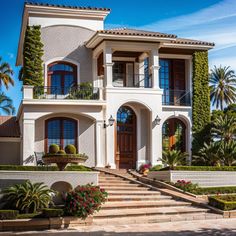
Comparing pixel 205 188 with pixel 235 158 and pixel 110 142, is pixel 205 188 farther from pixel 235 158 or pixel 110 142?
pixel 110 142

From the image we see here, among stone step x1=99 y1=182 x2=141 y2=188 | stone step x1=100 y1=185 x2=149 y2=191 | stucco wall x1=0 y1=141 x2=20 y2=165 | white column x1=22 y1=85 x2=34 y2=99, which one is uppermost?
white column x1=22 y1=85 x2=34 y2=99

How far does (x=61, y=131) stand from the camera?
2659 centimetres

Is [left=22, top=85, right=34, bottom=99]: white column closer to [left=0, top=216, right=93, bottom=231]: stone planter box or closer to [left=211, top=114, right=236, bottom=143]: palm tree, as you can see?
[left=0, top=216, right=93, bottom=231]: stone planter box

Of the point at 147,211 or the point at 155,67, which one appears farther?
the point at 155,67

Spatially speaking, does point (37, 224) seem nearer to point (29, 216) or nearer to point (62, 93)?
point (29, 216)

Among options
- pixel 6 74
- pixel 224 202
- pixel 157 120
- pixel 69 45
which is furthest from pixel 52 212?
pixel 6 74

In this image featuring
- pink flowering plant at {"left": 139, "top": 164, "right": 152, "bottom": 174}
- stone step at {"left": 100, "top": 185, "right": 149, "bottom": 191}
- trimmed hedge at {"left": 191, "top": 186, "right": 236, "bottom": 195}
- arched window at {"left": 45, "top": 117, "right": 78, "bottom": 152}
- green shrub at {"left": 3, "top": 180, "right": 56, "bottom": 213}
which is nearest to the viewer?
green shrub at {"left": 3, "top": 180, "right": 56, "bottom": 213}

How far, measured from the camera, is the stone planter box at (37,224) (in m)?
15.2

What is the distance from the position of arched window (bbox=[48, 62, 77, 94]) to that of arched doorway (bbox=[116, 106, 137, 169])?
11.2 ft

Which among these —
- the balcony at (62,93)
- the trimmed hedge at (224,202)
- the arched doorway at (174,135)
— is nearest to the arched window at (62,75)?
the balcony at (62,93)

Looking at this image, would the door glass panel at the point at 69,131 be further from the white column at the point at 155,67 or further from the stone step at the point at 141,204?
the stone step at the point at 141,204

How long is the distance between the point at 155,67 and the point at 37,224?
14.5m

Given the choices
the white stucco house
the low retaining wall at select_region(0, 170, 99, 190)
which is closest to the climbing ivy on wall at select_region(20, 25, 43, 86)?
the white stucco house

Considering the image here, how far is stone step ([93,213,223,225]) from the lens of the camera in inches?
643
